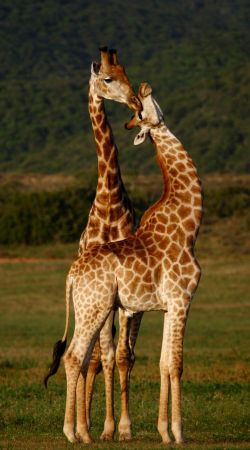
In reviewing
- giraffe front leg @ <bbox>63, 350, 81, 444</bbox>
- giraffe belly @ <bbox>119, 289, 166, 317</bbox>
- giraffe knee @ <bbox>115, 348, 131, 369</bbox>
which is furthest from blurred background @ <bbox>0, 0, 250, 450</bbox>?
giraffe belly @ <bbox>119, 289, 166, 317</bbox>

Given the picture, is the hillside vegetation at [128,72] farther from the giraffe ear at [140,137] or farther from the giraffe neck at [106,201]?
the giraffe ear at [140,137]

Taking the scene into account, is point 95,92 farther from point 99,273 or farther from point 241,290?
point 241,290

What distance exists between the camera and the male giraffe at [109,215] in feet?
39.6

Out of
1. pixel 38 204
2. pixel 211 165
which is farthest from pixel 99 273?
pixel 211 165

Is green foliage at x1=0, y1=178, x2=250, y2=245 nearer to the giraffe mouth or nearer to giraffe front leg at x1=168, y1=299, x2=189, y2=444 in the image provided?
the giraffe mouth

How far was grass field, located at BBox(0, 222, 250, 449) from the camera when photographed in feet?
42.0

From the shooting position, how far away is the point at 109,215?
12.9 m

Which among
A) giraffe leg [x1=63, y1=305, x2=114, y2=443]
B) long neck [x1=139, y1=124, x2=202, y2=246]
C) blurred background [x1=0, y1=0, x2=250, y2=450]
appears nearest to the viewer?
giraffe leg [x1=63, y1=305, x2=114, y2=443]

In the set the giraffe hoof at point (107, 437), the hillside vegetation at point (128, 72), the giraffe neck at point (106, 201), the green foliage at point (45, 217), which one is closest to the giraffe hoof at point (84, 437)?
the giraffe hoof at point (107, 437)

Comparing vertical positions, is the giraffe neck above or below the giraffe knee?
above

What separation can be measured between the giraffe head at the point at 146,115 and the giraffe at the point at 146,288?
75 cm

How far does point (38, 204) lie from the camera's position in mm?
52438

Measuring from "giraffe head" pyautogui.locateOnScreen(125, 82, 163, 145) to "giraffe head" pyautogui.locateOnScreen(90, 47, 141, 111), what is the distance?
0.49 metres

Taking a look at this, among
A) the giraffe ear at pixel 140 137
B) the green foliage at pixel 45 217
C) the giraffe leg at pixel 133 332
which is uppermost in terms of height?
the giraffe ear at pixel 140 137
